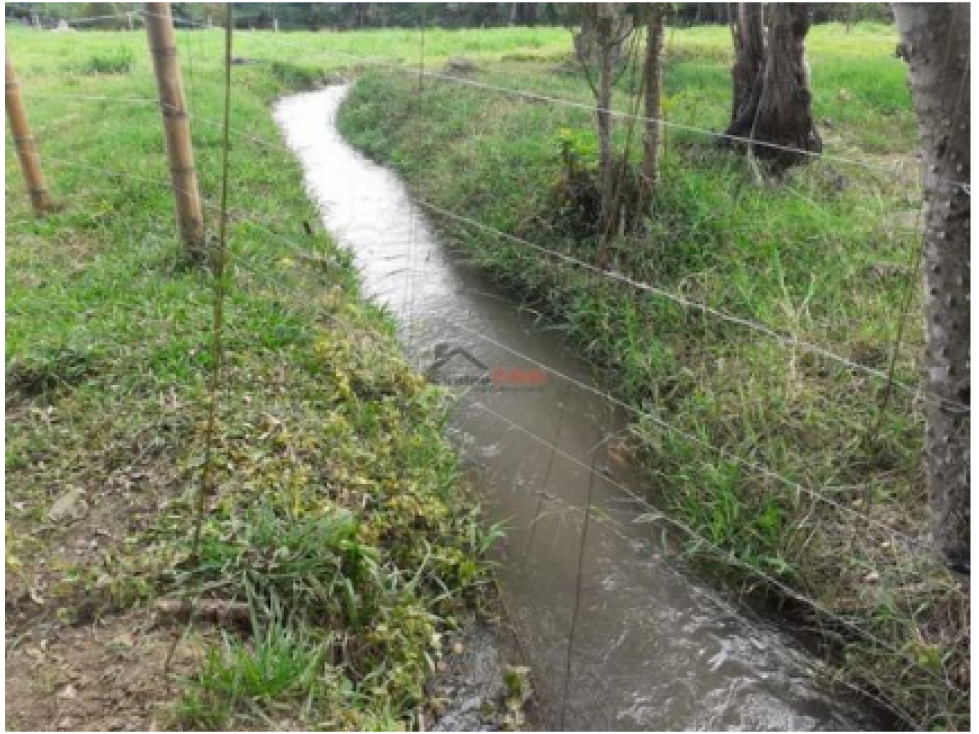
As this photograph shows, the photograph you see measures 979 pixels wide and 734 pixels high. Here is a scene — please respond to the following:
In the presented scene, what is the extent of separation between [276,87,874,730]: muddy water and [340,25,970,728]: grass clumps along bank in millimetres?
206

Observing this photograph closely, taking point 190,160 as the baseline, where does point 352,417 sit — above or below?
below

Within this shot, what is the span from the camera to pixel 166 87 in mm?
4031

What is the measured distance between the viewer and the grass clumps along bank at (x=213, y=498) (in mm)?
2342

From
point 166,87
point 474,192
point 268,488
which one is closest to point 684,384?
point 268,488

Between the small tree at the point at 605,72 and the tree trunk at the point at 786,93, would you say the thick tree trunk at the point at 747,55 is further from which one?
the small tree at the point at 605,72

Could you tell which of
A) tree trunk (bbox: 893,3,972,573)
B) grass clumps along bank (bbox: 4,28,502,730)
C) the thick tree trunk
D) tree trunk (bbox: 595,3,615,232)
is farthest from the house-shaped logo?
the thick tree trunk

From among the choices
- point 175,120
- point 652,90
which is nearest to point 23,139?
point 175,120

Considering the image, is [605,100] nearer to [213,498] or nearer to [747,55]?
[747,55]

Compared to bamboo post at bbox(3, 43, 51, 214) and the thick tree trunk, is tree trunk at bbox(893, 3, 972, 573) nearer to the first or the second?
bamboo post at bbox(3, 43, 51, 214)

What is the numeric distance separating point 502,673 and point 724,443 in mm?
1729

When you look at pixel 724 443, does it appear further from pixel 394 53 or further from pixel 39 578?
pixel 394 53

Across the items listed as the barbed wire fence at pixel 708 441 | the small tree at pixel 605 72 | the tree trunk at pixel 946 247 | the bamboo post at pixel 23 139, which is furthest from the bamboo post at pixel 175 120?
the tree trunk at pixel 946 247

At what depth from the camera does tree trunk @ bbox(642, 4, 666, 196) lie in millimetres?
5148

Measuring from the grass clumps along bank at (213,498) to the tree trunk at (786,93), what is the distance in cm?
417
